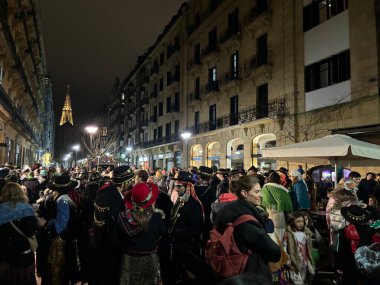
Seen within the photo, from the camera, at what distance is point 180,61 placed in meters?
35.1

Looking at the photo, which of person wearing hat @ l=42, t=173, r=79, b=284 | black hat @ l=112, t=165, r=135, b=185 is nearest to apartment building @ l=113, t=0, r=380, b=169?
black hat @ l=112, t=165, r=135, b=185

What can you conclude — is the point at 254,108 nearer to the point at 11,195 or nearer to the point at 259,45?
the point at 259,45

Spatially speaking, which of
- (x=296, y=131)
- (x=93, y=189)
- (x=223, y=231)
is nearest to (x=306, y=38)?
(x=296, y=131)

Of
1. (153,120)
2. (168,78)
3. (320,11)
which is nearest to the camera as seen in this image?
(320,11)

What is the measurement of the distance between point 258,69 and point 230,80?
140 inches

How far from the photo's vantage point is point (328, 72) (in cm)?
1684

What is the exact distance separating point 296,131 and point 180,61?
19.6 m

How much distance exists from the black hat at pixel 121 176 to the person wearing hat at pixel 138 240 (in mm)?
1136

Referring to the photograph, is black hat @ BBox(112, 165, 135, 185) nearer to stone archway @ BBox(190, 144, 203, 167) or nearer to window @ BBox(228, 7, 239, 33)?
window @ BBox(228, 7, 239, 33)

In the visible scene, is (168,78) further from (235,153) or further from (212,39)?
(235,153)

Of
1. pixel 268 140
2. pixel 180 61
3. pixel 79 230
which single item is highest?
pixel 180 61

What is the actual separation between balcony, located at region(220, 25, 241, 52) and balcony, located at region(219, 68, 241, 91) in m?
1.91

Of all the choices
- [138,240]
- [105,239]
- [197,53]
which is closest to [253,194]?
[138,240]

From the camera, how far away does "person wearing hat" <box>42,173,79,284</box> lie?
5148 mm
